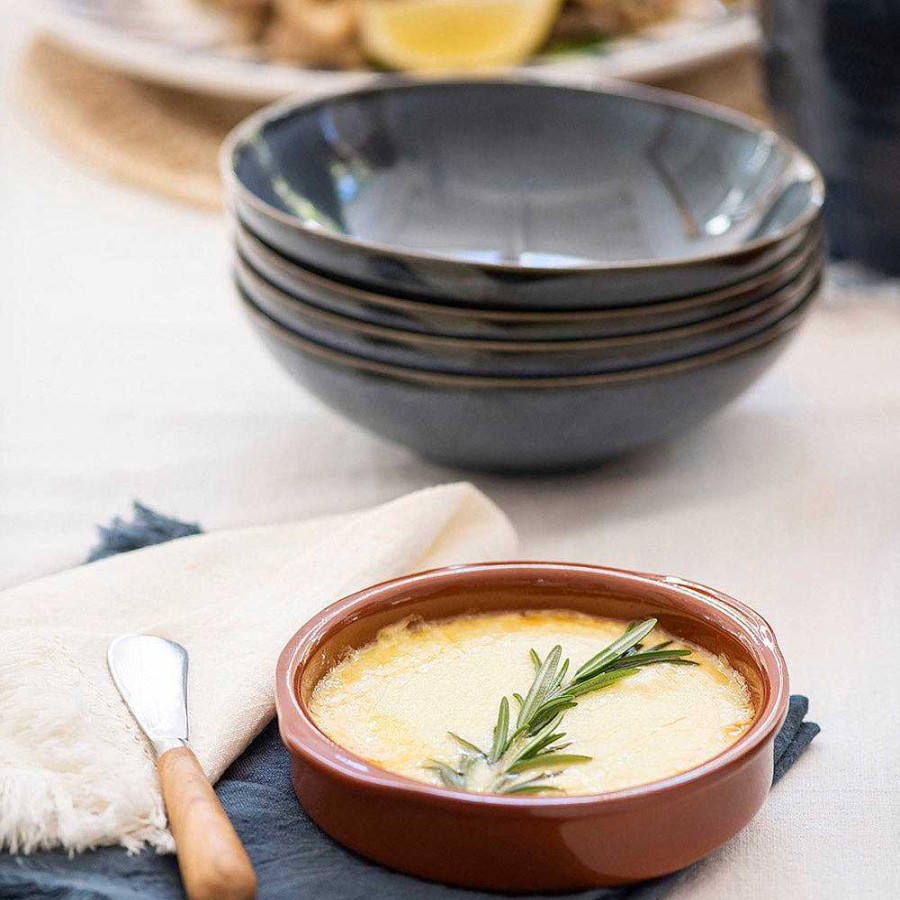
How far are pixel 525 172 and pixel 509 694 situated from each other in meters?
0.63

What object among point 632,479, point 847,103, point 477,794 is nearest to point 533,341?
point 632,479

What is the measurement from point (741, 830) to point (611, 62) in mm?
1111

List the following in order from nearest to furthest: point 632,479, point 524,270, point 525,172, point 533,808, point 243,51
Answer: point 533,808 → point 524,270 → point 632,479 → point 525,172 → point 243,51

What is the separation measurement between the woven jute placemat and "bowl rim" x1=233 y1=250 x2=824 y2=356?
620mm

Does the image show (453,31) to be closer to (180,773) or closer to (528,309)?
(528,309)

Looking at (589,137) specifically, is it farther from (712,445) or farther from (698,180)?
(712,445)

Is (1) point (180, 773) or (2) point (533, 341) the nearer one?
(1) point (180, 773)

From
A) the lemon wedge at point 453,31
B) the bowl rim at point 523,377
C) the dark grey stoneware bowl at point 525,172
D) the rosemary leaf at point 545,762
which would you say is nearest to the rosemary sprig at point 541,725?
the rosemary leaf at point 545,762

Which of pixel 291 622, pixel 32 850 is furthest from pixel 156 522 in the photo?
pixel 32 850

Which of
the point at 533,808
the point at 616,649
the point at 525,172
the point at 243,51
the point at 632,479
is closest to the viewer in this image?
the point at 533,808

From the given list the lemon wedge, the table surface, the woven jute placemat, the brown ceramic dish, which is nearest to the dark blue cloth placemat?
the brown ceramic dish

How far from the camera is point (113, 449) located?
99cm

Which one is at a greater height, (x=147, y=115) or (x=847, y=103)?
(x=847, y=103)

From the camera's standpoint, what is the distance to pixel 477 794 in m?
0.50
